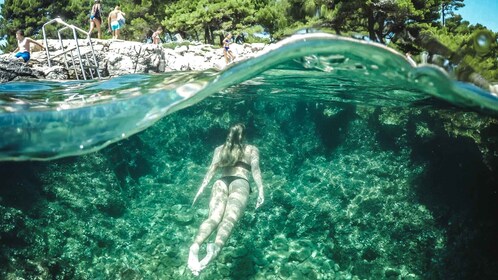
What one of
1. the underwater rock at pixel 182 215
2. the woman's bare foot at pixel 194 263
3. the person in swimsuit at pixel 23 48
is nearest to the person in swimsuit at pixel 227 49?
the person in swimsuit at pixel 23 48

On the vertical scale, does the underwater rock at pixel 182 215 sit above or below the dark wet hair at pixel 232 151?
below

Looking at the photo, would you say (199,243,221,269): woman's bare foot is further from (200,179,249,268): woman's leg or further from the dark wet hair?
the dark wet hair

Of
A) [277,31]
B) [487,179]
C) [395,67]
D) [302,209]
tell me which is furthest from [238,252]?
[277,31]

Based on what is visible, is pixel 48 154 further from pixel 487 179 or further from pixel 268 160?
pixel 487 179

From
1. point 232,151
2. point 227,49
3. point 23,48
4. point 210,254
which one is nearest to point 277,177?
point 232,151

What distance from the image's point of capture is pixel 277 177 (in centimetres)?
1524

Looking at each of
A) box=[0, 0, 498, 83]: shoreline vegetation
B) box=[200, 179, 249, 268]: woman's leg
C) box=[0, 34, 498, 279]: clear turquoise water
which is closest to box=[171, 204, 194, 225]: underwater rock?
box=[0, 34, 498, 279]: clear turquoise water

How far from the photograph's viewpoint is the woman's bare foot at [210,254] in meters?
7.44

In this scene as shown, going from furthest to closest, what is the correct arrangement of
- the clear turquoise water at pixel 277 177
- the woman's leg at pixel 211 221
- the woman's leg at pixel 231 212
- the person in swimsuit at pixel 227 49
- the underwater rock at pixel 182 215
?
the person in swimsuit at pixel 227 49
the underwater rock at pixel 182 215
the woman's leg at pixel 231 212
the clear turquoise water at pixel 277 177
the woman's leg at pixel 211 221

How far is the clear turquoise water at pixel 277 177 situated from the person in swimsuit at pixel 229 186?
1533mm

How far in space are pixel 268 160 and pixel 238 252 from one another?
577 cm

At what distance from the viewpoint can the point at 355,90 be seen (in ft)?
40.9

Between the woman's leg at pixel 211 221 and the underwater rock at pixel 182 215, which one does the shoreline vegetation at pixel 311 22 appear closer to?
the woman's leg at pixel 211 221

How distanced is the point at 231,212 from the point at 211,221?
1.70ft
